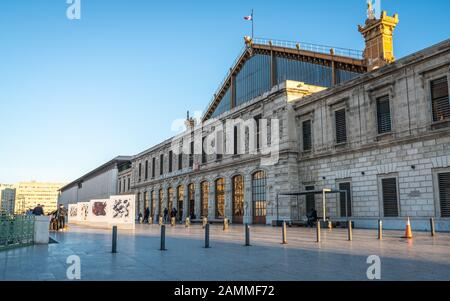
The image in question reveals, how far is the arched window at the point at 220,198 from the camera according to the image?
4156 cm

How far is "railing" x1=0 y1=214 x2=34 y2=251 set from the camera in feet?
45.4

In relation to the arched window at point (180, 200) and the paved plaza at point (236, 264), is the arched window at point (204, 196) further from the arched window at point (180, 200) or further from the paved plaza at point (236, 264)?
the paved plaza at point (236, 264)

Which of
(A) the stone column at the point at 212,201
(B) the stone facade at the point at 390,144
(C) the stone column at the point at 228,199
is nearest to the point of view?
(B) the stone facade at the point at 390,144

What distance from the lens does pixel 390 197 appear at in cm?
2486

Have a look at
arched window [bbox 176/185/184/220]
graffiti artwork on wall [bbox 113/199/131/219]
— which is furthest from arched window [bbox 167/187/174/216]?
graffiti artwork on wall [bbox 113/199/131/219]

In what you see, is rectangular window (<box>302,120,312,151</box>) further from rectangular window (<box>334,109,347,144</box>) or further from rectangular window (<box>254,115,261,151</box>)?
rectangular window (<box>254,115,261,151</box>)

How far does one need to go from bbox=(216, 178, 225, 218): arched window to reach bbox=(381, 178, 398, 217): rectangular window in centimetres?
1904

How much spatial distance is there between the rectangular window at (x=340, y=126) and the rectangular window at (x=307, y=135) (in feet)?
9.48

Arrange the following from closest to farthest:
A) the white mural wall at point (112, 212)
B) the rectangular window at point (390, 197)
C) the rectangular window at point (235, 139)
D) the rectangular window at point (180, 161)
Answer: the rectangular window at point (390, 197)
the white mural wall at point (112, 212)
the rectangular window at point (235, 139)
the rectangular window at point (180, 161)

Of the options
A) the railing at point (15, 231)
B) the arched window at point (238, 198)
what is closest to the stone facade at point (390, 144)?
the arched window at point (238, 198)

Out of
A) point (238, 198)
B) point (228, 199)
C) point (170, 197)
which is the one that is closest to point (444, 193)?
point (238, 198)

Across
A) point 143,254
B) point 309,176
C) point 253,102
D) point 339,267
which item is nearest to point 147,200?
point 253,102

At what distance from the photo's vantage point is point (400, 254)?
37.9 feet

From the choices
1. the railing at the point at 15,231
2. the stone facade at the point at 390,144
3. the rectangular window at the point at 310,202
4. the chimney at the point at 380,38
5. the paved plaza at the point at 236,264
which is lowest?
the paved plaza at the point at 236,264
